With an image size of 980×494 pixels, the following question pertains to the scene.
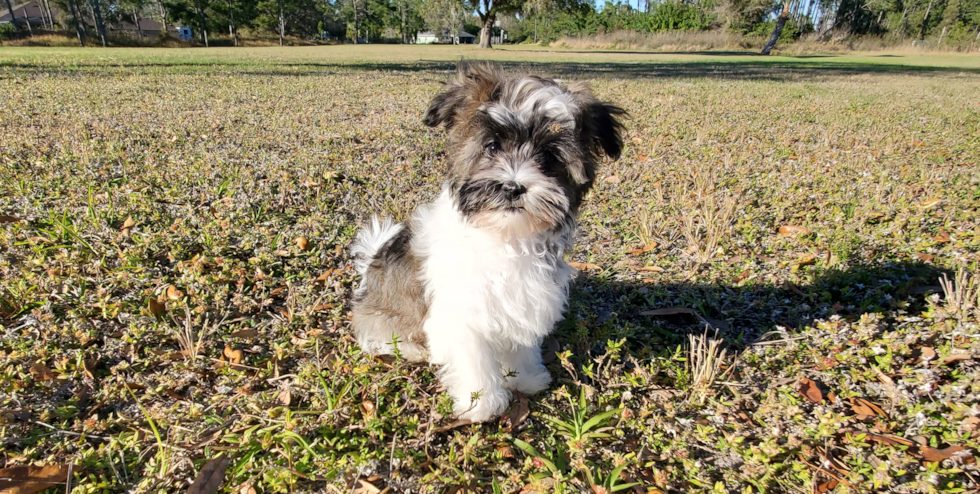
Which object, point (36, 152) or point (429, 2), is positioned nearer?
point (36, 152)

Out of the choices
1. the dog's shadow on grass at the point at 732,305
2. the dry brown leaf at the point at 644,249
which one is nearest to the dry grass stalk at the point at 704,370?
the dog's shadow on grass at the point at 732,305

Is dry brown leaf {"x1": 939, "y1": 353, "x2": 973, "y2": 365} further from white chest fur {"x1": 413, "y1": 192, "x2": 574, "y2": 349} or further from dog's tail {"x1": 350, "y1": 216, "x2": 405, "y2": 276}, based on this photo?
dog's tail {"x1": 350, "y1": 216, "x2": 405, "y2": 276}

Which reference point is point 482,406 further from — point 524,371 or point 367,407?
point 367,407

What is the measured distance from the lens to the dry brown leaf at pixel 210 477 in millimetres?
2357

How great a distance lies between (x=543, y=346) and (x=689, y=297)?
1.46 metres

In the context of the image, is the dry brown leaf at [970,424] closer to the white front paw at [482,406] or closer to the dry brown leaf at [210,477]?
the white front paw at [482,406]

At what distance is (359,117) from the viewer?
955 cm

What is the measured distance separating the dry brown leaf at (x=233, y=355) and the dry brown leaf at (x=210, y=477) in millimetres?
889

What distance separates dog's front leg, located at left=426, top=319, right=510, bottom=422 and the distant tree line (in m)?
51.4

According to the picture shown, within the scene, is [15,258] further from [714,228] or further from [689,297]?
[714,228]

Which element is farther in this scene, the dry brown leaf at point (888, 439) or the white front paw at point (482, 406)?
the white front paw at point (482, 406)

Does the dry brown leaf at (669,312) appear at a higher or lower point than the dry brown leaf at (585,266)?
lower

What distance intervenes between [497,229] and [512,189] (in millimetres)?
253

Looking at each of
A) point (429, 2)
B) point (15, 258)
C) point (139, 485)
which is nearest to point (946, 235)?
point (139, 485)
